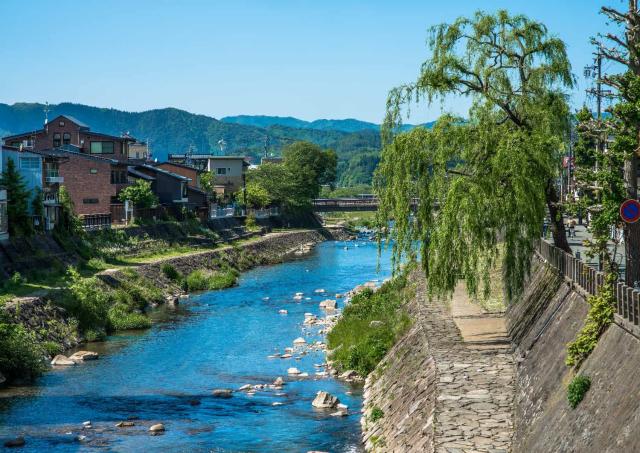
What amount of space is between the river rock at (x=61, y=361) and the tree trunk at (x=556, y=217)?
2167cm

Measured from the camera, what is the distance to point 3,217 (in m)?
58.3

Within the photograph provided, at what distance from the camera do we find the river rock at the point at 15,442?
93.5 ft

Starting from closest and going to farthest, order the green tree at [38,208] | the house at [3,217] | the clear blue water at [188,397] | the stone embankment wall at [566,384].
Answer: the stone embankment wall at [566,384] → the clear blue water at [188,397] → the house at [3,217] → the green tree at [38,208]

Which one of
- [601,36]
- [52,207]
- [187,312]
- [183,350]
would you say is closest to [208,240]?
[52,207]

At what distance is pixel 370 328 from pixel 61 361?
1394cm

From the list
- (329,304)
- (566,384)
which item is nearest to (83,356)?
(329,304)

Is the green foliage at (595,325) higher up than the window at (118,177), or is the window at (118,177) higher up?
the window at (118,177)

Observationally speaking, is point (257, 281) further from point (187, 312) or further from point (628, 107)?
point (628, 107)

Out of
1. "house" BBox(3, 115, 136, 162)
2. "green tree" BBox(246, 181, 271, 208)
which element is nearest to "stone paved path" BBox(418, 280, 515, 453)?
"house" BBox(3, 115, 136, 162)

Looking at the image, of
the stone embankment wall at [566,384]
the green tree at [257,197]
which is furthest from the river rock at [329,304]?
the green tree at [257,197]

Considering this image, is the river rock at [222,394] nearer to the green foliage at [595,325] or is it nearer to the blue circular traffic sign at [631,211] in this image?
the green foliage at [595,325]

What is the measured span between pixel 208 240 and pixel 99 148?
17.9 metres

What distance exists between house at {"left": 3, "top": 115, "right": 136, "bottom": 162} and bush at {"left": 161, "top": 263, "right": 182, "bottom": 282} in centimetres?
3079

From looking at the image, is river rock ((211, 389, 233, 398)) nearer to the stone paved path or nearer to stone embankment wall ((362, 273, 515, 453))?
stone embankment wall ((362, 273, 515, 453))
